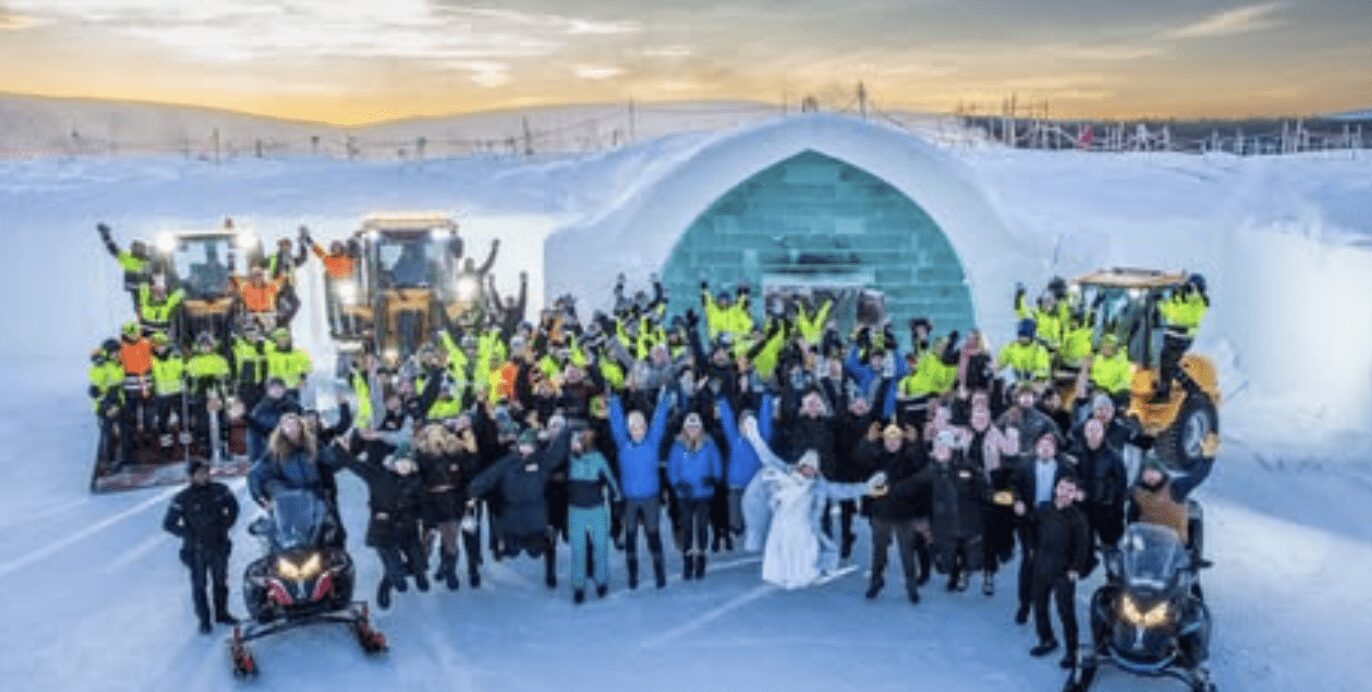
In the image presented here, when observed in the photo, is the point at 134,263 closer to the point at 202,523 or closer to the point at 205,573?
the point at 205,573

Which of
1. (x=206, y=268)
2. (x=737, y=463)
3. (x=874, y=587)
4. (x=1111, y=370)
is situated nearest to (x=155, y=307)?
(x=206, y=268)

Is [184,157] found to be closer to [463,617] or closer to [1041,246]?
[1041,246]

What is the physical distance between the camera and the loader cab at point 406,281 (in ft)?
46.8

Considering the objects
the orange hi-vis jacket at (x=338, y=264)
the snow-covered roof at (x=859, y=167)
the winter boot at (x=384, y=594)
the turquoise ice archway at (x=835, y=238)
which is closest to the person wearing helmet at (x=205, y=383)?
the orange hi-vis jacket at (x=338, y=264)

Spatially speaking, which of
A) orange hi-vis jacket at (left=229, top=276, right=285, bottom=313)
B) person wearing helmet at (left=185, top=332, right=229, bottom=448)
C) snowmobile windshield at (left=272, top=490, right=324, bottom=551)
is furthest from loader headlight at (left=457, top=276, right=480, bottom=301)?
snowmobile windshield at (left=272, top=490, right=324, bottom=551)

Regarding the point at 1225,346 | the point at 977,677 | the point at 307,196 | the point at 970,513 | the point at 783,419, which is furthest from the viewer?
the point at 307,196

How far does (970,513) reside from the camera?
8.03 metres

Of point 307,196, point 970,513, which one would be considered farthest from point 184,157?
point 970,513

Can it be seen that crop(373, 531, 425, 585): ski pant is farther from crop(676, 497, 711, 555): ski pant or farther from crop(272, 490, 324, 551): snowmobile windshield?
crop(676, 497, 711, 555): ski pant

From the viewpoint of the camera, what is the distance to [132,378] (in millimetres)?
11867

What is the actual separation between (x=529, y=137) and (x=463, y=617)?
21.0 metres

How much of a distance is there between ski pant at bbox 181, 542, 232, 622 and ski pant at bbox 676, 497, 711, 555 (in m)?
3.30

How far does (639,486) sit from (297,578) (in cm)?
251

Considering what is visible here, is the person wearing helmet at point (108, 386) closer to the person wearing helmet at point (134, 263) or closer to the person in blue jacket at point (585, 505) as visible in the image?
the person wearing helmet at point (134, 263)
